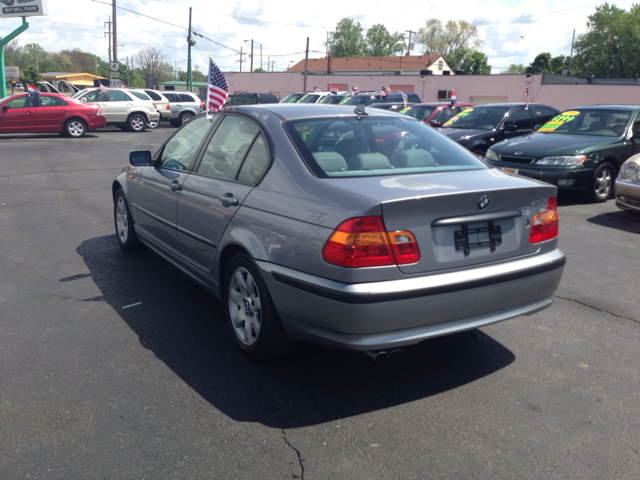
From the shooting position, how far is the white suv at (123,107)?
22.7 m

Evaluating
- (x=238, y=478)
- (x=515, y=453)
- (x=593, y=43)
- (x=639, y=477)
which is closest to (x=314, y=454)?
(x=238, y=478)

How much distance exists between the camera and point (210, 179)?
13.7 ft

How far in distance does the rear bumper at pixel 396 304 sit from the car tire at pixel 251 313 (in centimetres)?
12

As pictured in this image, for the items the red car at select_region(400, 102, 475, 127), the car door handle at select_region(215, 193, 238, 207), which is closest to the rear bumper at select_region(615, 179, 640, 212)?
the car door handle at select_region(215, 193, 238, 207)

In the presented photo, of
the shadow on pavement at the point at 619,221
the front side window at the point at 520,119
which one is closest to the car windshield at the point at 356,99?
the front side window at the point at 520,119

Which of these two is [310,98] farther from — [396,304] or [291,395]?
[396,304]

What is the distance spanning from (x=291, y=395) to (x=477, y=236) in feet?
4.50

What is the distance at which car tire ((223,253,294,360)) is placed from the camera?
343cm

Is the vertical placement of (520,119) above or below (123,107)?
above

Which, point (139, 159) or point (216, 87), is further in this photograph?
point (216, 87)

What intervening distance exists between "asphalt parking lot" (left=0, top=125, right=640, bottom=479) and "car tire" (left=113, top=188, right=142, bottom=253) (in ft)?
2.13

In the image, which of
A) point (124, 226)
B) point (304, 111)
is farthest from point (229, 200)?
point (124, 226)

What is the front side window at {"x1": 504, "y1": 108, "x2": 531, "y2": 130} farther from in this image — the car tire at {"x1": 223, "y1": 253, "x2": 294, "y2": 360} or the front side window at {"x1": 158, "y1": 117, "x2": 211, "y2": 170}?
the car tire at {"x1": 223, "y1": 253, "x2": 294, "y2": 360}

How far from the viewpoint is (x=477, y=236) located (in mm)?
3213
